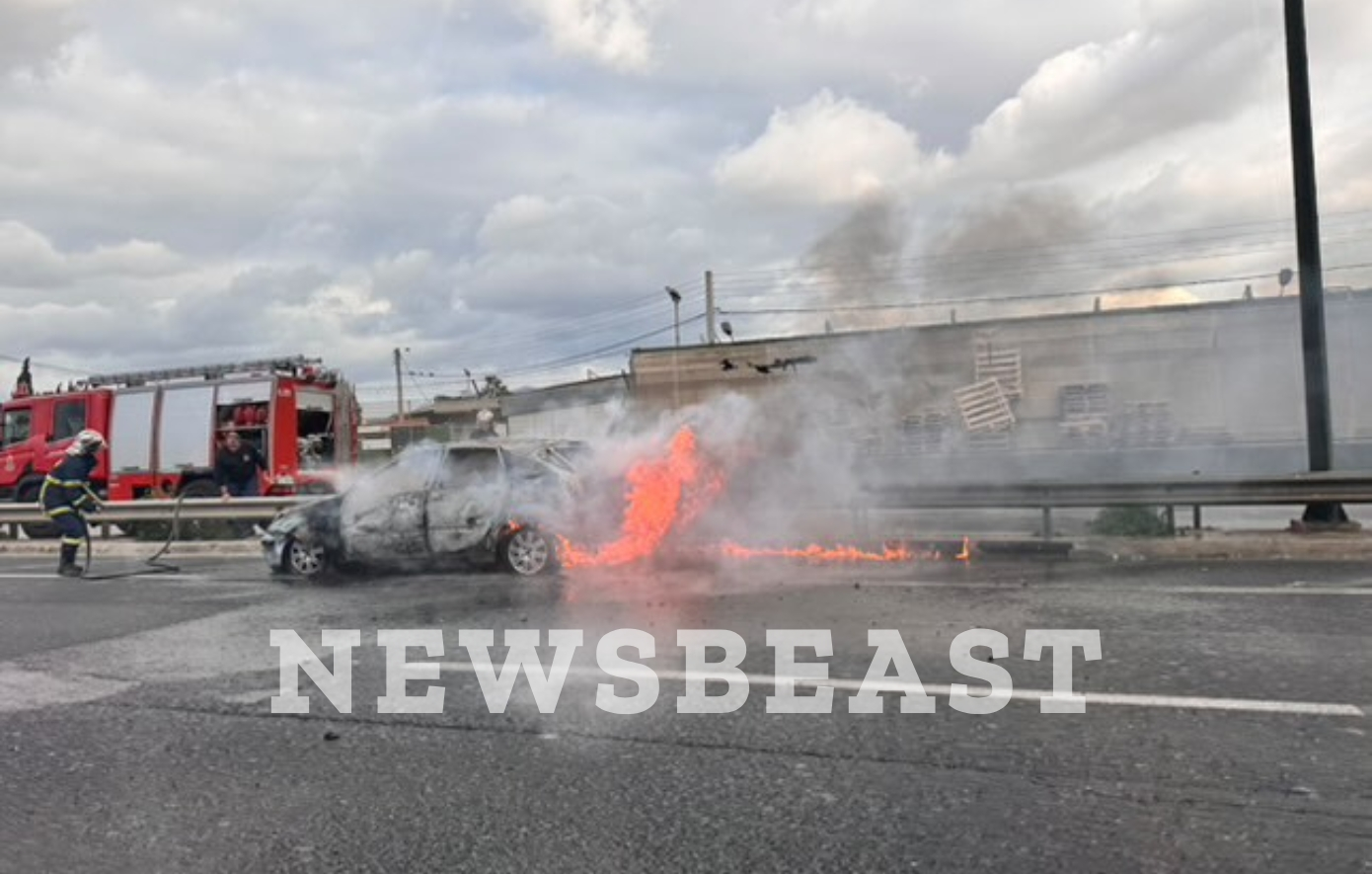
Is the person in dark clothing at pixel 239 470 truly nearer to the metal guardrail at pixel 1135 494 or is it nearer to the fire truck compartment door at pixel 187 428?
the fire truck compartment door at pixel 187 428

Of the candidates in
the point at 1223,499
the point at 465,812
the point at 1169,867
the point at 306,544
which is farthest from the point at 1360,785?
→ the point at 306,544

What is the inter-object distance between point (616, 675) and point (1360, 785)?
3527mm

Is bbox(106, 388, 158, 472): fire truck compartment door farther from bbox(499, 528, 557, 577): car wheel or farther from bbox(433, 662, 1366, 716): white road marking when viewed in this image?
bbox(433, 662, 1366, 716): white road marking

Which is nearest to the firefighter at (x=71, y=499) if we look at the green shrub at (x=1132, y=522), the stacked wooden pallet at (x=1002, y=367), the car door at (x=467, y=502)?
the car door at (x=467, y=502)

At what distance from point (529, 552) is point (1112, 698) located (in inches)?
242

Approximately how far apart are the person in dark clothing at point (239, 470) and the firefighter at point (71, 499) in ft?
17.1

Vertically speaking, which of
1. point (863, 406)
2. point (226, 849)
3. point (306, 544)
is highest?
point (863, 406)

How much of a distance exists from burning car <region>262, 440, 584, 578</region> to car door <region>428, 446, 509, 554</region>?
0.03 feet

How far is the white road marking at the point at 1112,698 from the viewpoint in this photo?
443 centimetres

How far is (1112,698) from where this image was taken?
15.5 ft

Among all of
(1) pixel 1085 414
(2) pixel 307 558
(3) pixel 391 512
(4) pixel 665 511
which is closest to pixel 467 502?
(3) pixel 391 512

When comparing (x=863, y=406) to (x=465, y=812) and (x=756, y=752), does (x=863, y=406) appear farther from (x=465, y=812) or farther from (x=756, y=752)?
(x=465, y=812)

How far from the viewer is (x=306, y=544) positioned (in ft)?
32.8

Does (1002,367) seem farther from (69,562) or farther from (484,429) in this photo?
(69,562)
